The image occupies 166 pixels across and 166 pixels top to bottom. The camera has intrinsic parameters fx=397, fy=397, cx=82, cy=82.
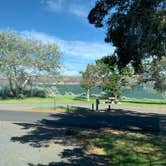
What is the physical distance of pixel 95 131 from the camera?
58.6ft

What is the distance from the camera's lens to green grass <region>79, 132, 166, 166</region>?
36.7 ft

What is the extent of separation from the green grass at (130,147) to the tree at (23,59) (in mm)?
26047

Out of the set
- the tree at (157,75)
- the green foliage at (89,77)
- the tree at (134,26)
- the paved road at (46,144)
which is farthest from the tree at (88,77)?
the tree at (134,26)

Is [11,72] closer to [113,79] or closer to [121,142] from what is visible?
[113,79]

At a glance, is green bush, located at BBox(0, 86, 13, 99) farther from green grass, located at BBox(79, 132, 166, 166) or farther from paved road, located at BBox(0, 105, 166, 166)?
green grass, located at BBox(79, 132, 166, 166)

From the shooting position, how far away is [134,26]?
15812mm

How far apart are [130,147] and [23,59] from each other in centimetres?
2947

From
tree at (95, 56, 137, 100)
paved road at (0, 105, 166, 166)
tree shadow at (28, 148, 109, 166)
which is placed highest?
tree at (95, 56, 137, 100)

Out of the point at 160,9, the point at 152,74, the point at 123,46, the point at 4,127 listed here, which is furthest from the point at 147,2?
the point at 152,74

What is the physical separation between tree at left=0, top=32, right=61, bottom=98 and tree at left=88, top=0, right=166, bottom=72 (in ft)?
81.7

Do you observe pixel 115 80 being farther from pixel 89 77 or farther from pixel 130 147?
pixel 130 147

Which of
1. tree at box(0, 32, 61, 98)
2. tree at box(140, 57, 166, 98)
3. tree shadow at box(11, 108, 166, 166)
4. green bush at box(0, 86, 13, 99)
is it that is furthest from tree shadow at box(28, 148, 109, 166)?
green bush at box(0, 86, 13, 99)

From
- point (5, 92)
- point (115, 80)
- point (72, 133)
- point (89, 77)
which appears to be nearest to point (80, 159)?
point (72, 133)

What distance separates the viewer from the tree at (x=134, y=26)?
1515cm
